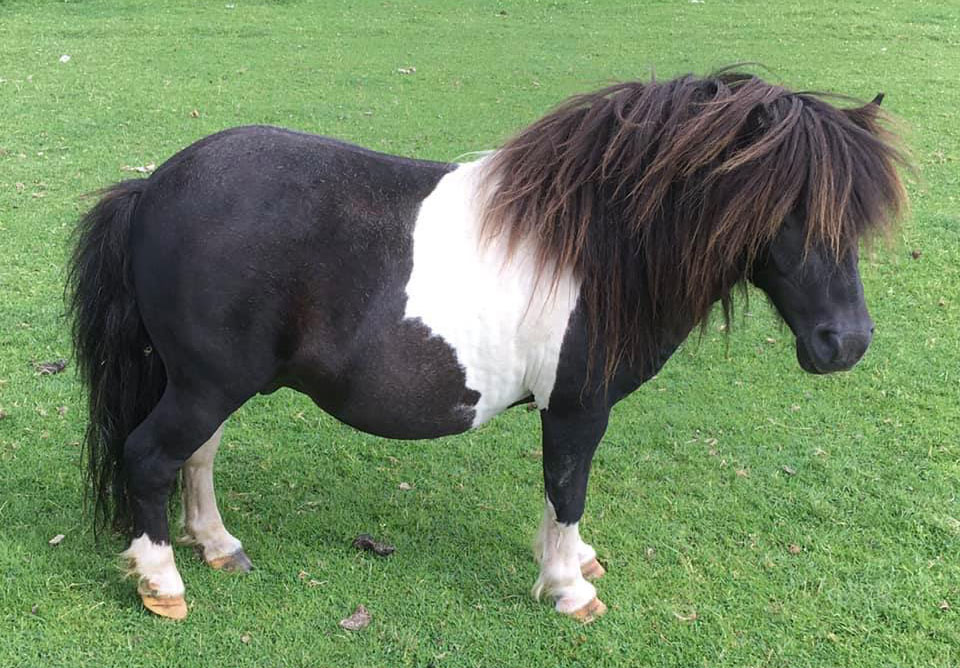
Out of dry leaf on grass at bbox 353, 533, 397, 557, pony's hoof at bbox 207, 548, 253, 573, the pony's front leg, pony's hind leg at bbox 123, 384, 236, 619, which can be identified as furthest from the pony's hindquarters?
the pony's front leg

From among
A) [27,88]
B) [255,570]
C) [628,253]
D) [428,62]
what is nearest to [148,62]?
[27,88]

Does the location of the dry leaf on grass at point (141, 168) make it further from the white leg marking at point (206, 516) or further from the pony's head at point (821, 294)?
the pony's head at point (821, 294)

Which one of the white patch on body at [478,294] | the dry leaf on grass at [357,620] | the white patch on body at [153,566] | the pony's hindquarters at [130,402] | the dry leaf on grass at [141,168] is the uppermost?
the white patch on body at [478,294]

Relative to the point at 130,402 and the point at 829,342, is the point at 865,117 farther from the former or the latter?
the point at 130,402

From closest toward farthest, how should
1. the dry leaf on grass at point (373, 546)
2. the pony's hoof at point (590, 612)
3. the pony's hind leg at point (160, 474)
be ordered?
the pony's hind leg at point (160, 474) → the pony's hoof at point (590, 612) → the dry leaf on grass at point (373, 546)

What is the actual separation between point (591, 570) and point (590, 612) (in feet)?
0.65

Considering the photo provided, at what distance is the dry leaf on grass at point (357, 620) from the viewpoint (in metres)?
2.70

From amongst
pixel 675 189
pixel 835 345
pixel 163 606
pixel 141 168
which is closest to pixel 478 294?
pixel 675 189

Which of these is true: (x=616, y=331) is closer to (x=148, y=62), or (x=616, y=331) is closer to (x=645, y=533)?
(x=645, y=533)

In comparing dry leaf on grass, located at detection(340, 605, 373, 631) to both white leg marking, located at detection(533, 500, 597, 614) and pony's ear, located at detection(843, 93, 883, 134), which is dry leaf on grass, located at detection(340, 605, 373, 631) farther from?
pony's ear, located at detection(843, 93, 883, 134)

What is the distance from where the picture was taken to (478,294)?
2326mm

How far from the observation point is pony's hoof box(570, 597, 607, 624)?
2.77m

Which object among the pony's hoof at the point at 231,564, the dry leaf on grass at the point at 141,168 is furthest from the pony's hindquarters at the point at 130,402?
the dry leaf on grass at the point at 141,168

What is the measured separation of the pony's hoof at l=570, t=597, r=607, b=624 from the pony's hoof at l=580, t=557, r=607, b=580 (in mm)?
139
